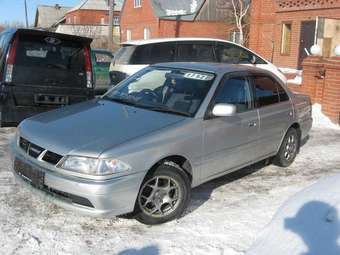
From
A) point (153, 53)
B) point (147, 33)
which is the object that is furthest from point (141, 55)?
point (147, 33)

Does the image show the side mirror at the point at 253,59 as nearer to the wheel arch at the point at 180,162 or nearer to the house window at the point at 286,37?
the house window at the point at 286,37

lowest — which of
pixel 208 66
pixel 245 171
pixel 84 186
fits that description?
pixel 245 171

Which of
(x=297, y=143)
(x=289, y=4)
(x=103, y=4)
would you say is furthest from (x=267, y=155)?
(x=103, y=4)

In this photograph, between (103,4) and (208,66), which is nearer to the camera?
(208,66)

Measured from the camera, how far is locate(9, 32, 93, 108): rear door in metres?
7.31

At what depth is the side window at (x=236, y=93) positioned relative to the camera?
5418 mm

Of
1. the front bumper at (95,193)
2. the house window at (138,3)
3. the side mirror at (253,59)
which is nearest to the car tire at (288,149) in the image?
the front bumper at (95,193)

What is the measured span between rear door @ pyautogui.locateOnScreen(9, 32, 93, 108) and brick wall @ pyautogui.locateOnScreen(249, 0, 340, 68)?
11.8 metres

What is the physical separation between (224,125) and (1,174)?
2.90m

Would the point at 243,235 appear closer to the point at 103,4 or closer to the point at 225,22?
the point at 225,22

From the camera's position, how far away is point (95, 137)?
4.38 metres

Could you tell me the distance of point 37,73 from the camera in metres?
7.39

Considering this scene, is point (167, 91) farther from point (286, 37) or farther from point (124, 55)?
point (286, 37)

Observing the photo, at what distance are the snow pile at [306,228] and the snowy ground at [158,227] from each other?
191 millimetres
